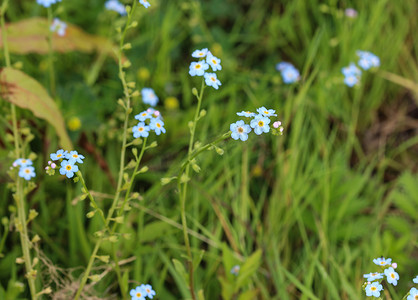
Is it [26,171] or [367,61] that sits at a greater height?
[367,61]

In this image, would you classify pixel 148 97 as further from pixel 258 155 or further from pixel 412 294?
pixel 412 294

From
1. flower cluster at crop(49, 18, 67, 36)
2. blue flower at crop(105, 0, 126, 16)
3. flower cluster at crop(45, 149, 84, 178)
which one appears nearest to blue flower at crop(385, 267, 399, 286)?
flower cluster at crop(45, 149, 84, 178)

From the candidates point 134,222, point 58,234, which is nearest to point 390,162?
point 134,222

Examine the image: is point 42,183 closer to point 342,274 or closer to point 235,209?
point 235,209

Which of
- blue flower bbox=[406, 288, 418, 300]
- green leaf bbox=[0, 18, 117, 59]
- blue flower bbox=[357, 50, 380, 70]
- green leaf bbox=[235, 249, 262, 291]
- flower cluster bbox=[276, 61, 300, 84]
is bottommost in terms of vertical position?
blue flower bbox=[406, 288, 418, 300]

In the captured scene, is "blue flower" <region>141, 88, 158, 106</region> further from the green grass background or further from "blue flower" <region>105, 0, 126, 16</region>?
"blue flower" <region>105, 0, 126, 16</region>

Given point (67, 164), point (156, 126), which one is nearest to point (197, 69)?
point (156, 126)
